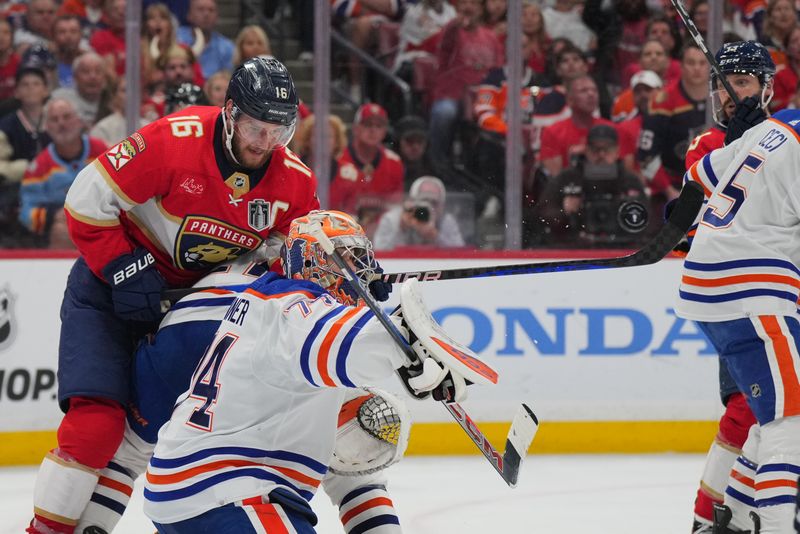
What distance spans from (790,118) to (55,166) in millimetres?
3186

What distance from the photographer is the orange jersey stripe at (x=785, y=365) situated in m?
2.72

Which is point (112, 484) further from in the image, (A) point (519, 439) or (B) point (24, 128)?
(B) point (24, 128)

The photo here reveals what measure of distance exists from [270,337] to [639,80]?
366cm

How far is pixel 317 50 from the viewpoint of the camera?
529 centimetres

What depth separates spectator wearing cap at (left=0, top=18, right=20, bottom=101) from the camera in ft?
16.9

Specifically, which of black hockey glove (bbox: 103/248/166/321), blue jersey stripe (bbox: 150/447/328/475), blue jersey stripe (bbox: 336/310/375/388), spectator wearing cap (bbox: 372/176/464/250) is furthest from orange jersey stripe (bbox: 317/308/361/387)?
spectator wearing cap (bbox: 372/176/464/250)

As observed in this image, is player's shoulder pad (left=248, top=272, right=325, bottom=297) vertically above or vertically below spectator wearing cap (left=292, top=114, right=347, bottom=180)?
above

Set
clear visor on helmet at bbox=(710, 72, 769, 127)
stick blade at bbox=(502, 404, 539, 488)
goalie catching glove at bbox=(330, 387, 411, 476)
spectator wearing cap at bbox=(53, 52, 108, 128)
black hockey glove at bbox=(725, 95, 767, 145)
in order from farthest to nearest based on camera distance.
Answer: spectator wearing cap at bbox=(53, 52, 108, 128) < clear visor on helmet at bbox=(710, 72, 769, 127) < black hockey glove at bbox=(725, 95, 767, 145) < goalie catching glove at bbox=(330, 387, 411, 476) < stick blade at bbox=(502, 404, 539, 488)

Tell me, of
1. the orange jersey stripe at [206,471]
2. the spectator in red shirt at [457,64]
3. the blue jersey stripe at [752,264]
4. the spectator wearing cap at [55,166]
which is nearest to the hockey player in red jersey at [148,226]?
the orange jersey stripe at [206,471]

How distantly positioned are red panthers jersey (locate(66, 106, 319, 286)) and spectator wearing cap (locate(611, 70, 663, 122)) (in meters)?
2.68

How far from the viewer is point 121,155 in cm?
281

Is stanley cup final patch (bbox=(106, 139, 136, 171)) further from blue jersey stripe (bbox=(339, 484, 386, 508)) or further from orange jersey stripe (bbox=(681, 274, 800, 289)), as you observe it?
orange jersey stripe (bbox=(681, 274, 800, 289))

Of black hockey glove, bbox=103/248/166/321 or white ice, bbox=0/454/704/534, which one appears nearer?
black hockey glove, bbox=103/248/166/321

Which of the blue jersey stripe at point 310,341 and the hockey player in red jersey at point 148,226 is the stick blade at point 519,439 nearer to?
the blue jersey stripe at point 310,341
